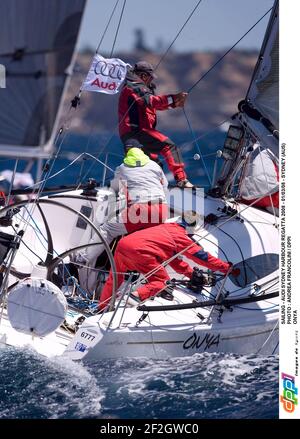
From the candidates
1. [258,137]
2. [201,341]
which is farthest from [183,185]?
[201,341]

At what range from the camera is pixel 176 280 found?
5555 millimetres

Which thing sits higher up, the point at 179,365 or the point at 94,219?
the point at 94,219

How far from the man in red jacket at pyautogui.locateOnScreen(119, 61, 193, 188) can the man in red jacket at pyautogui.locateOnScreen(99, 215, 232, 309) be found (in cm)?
150

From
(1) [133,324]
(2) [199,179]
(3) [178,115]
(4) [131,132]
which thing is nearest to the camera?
(1) [133,324]

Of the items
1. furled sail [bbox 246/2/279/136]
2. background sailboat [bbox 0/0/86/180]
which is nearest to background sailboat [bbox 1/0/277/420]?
furled sail [bbox 246/2/279/136]

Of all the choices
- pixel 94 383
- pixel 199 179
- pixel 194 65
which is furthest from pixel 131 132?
pixel 194 65

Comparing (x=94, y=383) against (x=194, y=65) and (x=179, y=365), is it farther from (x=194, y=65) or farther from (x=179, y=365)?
(x=194, y=65)

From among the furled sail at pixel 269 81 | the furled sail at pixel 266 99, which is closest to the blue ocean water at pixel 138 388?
the furled sail at pixel 266 99

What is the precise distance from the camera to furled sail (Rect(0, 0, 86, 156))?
457 centimetres

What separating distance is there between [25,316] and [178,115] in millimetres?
28029

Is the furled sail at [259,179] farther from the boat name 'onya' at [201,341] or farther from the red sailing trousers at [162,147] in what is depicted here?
the boat name 'onya' at [201,341]

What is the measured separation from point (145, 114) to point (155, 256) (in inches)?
79.1

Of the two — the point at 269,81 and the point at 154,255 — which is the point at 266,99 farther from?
the point at 154,255

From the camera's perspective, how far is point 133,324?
203 inches
